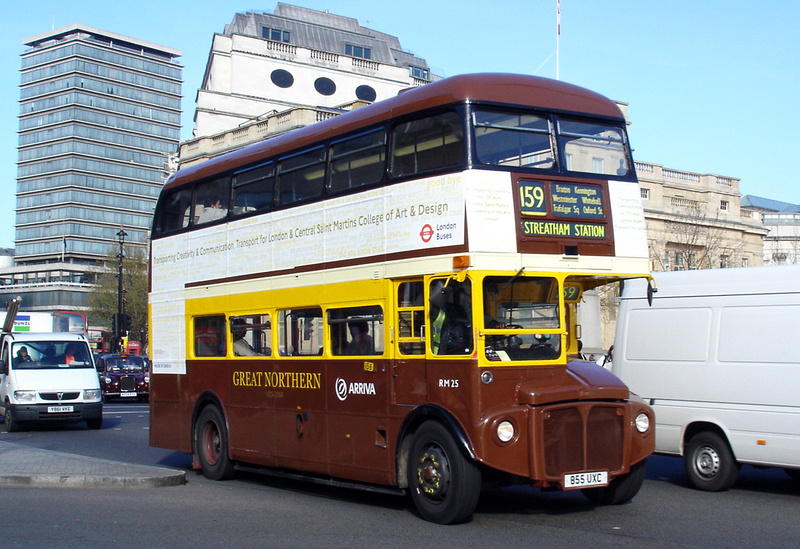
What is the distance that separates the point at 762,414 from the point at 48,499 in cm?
848

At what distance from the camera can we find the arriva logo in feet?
34.9

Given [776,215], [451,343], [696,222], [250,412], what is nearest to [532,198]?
[451,343]

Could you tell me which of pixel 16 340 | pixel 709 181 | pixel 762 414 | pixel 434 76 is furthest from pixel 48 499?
pixel 434 76

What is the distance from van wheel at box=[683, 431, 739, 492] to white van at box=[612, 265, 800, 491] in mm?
12

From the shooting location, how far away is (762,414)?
11266 mm

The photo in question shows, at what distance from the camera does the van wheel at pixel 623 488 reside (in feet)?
33.2

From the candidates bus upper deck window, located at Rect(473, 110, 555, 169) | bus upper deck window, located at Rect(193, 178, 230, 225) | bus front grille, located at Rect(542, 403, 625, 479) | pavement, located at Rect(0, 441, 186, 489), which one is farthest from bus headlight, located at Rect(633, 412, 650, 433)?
bus upper deck window, located at Rect(193, 178, 230, 225)

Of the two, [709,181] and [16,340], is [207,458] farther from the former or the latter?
[709,181]

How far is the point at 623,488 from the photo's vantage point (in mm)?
10188

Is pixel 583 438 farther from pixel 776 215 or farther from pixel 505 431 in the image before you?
pixel 776 215

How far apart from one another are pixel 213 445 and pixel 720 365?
7.27 meters

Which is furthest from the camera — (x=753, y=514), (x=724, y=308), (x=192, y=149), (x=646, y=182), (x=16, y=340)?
(x=192, y=149)

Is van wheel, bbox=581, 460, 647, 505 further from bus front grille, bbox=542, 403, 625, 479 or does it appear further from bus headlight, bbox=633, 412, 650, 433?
bus front grille, bbox=542, 403, 625, 479

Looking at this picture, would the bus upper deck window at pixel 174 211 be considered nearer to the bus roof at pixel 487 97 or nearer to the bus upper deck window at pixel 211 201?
the bus upper deck window at pixel 211 201
